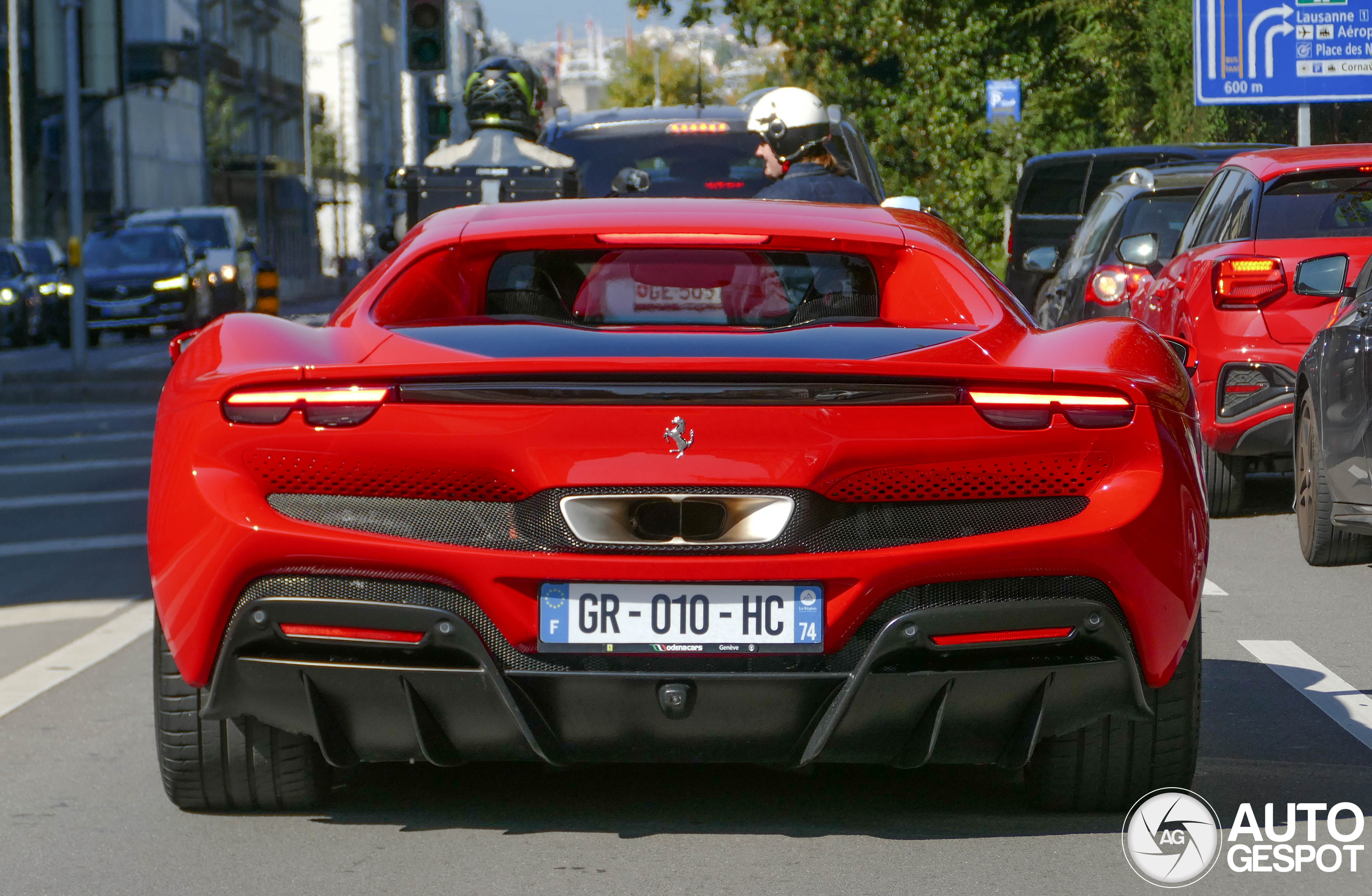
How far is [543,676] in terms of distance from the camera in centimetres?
421

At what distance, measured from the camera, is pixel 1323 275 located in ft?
31.6

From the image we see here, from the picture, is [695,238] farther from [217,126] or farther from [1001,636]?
[217,126]

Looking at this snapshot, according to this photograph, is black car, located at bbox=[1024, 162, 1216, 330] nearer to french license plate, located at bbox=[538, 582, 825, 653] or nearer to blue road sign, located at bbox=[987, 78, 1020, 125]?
french license plate, located at bbox=[538, 582, 825, 653]

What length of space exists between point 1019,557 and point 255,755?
1705 mm

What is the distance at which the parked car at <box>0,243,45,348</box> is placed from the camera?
33.9m

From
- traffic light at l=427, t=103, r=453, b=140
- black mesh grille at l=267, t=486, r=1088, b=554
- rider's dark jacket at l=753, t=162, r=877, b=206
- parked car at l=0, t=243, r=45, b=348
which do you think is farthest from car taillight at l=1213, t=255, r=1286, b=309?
parked car at l=0, t=243, r=45, b=348

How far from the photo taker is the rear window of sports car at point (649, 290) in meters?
5.31

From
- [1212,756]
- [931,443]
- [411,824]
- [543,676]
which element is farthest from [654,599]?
[1212,756]

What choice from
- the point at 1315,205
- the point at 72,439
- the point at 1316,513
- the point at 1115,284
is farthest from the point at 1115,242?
the point at 72,439

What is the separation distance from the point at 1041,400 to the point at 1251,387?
229 inches

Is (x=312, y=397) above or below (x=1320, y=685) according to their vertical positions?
above

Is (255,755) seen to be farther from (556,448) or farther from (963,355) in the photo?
(963,355)

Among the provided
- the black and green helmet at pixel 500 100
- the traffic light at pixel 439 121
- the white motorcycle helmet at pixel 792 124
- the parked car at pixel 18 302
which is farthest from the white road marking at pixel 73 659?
the parked car at pixel 18 302

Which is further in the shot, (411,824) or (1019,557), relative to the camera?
(411,824)
